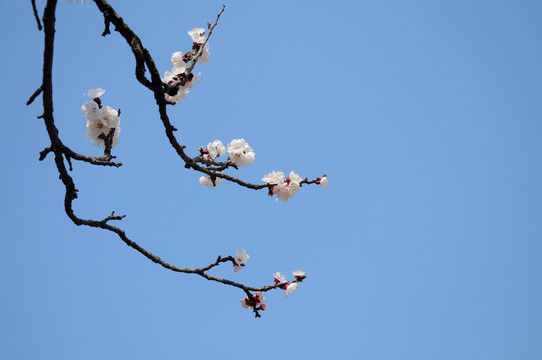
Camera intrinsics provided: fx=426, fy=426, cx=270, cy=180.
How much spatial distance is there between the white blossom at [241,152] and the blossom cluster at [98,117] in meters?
1.39

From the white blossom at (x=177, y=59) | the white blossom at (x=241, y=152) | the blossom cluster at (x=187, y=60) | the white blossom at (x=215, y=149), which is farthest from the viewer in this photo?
the white blossom at (x=215, y=149)

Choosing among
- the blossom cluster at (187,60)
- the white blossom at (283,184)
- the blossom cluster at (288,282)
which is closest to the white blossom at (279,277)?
the blossom cluster at (288,282)

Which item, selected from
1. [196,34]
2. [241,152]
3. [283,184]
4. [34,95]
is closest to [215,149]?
[241,152]

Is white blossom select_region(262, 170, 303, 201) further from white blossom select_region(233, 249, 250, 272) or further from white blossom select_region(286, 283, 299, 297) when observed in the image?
white blossom select_region(286, 283, 299, 297)

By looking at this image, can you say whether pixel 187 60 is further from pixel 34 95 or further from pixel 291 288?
pixel 291 288

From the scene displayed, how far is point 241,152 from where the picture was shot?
5047 millimetres

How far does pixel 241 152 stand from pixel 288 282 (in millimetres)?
1674

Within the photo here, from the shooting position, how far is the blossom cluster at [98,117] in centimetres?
405

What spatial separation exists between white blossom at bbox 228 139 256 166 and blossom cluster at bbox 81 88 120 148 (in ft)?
4.56

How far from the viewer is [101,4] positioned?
322cm

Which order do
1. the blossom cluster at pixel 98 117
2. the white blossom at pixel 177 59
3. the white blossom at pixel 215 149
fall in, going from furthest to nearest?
the white blossom at pixel 215 149
the white blossom at pixel 177 59
the blossom cluster at pixel 98 117

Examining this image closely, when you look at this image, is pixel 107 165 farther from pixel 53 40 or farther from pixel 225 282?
pixel 225 282

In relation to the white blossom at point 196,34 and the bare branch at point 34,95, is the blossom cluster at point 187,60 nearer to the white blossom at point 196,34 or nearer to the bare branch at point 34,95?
the white blossom at point 196,34

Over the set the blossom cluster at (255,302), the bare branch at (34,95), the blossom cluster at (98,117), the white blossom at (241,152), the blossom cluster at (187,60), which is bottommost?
the blossom cluster at (255,302)
